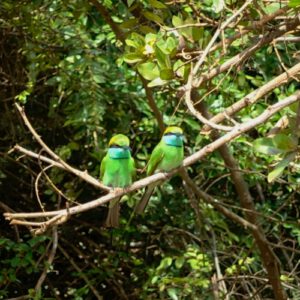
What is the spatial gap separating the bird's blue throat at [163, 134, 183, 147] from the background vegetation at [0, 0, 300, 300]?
383 mm

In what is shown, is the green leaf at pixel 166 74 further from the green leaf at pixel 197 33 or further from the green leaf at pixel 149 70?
the green leaf at pixel 197 33

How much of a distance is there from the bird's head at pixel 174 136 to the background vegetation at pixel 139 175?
387mm

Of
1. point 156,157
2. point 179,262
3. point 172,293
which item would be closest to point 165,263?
point 179,262

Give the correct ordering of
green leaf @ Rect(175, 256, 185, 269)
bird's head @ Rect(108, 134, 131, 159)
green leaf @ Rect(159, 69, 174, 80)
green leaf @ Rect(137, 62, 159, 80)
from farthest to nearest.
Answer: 1. green leaf @ Rect(175, 256, 185, 269)
2. bird's head @ Rect(108, 134, 131, 159)
3. green leaf @ Rect(137, 62, 159, 80)
4. green leaf @ Rect(159, 69, 174, 80)

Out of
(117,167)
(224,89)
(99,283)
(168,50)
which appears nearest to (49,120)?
(99,283)

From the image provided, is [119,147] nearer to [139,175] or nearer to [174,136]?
[174,136]

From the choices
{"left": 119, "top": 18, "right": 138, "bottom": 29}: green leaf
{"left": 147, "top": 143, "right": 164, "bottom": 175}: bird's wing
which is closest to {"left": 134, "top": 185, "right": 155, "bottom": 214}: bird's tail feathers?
{"left": 147, "top": 143, "right": 164, "bottom": 175}: bird's wing

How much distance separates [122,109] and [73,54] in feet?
1.38

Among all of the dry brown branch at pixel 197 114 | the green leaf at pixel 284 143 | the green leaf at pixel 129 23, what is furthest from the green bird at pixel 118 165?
the green leaf at pixel 284 143

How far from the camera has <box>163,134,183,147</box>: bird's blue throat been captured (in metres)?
2.66

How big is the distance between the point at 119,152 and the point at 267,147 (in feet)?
3.13

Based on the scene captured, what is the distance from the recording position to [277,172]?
187 cm

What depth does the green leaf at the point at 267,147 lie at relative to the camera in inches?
73.4

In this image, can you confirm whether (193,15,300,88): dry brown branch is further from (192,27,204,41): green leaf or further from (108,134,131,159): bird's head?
(108,134,131,159): bird's head
